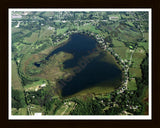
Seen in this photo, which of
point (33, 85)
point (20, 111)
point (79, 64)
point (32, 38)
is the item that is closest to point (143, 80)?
point (79, 64)

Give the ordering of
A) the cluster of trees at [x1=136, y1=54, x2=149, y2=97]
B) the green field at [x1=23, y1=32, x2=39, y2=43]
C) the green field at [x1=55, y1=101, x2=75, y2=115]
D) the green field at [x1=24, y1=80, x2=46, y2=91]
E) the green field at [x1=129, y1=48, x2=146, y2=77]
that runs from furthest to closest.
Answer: the green field at [x1=23, y1=32, x2=39, y2=43]
the green field at [x1=129, y1=48, x2=146, y2=77]
the green field at [x1=24, y1=80, x2=46, y2=91]
the cluster of trees at [x1=136, y1=54, x2=149, y2=97]
the green field at [x1=55, y1=101, x2=75, y2=115]

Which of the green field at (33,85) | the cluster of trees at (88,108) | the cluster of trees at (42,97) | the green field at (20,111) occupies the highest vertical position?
the green field at (33,85)

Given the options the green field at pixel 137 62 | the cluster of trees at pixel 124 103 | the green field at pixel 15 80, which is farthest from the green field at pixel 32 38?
the cluster of trees at pixel 124 103

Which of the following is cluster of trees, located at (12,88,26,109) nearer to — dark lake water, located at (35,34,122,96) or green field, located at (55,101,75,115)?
green field, located at (55,101,75,115)

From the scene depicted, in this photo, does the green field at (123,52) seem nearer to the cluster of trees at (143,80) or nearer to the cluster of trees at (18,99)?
the cluster of trees at (143,80)

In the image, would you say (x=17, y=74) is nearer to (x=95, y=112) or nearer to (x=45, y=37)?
(x=45, y=37)

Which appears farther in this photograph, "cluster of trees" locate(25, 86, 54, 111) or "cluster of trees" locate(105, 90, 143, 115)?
"cluster of trees" locate(25, 86, 54, 111)

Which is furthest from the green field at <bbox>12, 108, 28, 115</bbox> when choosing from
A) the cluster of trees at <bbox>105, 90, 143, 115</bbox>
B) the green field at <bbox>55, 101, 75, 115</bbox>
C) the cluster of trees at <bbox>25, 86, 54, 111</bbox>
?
the cluster of trees at <bbox>105, 90, 143, 115</bbox>

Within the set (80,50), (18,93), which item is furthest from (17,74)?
(80,50)

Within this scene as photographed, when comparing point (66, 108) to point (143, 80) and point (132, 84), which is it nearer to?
point (132, 84)
